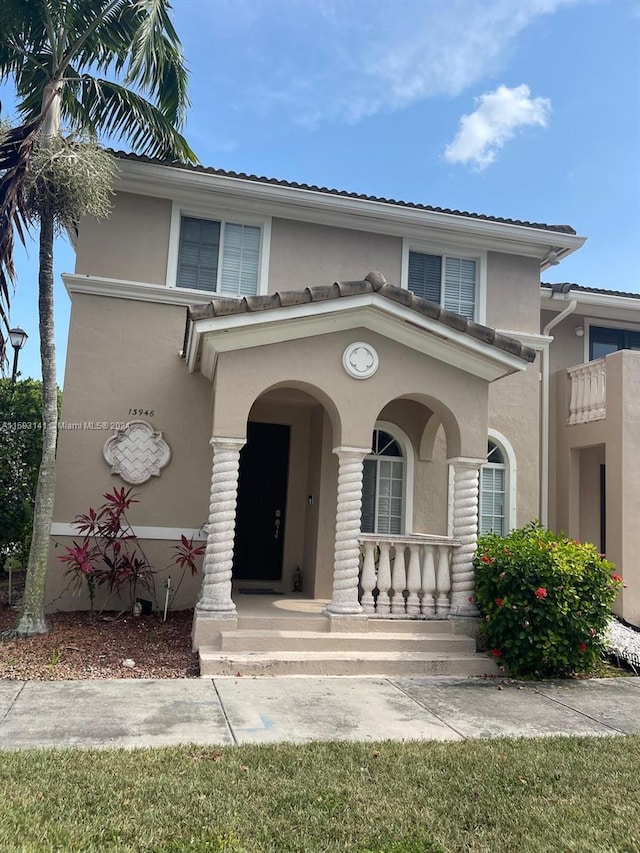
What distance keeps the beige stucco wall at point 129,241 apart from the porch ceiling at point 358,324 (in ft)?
7.07

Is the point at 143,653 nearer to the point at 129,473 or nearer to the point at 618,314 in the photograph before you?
the point at 129,473

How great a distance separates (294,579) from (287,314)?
4823 mm

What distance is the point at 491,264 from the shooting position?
38.5 ft

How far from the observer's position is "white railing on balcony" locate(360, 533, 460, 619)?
8234 mm

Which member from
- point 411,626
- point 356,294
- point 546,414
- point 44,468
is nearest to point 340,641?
point 411,626

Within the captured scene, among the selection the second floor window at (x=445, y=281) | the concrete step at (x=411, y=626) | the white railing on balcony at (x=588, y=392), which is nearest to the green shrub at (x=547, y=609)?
the concrete step at (x=411, y=626)

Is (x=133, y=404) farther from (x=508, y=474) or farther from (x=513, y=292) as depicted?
(x=513, y=292)

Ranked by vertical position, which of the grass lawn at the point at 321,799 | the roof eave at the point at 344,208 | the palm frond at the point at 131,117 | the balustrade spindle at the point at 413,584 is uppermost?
the palm frond at the point at 131,117

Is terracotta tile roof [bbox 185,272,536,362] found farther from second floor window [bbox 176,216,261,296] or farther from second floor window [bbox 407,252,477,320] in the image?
second floor window [bbox 407,252,477,320]

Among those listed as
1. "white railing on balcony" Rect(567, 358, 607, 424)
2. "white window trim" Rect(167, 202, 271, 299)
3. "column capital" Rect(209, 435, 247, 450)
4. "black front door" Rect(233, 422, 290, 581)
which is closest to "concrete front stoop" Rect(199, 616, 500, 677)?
"column capital" Rect(209, 435, 247, 450)

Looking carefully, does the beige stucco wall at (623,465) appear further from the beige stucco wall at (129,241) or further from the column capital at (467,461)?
the beige stucco wall at (129,241)

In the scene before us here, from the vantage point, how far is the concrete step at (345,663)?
709cm

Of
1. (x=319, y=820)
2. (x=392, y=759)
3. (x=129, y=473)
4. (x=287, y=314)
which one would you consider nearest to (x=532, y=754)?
(x=392, y=759)

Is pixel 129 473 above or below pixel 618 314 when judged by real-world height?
below
